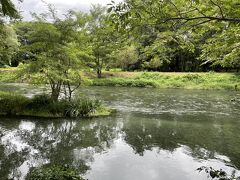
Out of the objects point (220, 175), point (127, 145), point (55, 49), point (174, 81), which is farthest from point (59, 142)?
point (174, 81)

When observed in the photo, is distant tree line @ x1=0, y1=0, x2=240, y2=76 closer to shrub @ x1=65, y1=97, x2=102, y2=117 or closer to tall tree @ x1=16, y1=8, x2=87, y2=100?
tall tree @ x1=16, y1=8, x2=87, y2=100

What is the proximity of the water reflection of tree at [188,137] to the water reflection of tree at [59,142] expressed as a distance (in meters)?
1.12

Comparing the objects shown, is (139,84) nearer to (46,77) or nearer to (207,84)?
(207,84)

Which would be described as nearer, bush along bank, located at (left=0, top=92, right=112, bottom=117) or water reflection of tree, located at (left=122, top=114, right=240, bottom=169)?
water reflection of tree, located at (left=122, top=114, right=240, bottom=169)

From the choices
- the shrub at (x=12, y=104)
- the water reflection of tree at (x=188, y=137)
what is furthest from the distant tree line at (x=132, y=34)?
the water reflection of tree at (x=188, y=137)

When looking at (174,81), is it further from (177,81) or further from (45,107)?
(45,107)

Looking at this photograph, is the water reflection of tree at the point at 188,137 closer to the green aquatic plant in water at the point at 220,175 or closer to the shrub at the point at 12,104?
the green aquatic plant in water at the point at 220,175

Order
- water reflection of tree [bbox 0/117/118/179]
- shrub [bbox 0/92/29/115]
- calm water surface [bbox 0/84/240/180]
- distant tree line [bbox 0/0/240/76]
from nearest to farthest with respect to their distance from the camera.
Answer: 1. distant tree line [bbox 0/0/240/76]
2. calm water surface [bbox 0/84/240/180]
3. water reflection of tree [bbox 0/117/118/179]
4. shrub [bbox 0/92/29/115]

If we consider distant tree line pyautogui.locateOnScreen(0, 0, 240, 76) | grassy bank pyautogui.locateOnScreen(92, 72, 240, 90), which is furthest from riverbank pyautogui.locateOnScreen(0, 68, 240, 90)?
distant tree line pyautogui.locateOnScreen(0, 0, 240, 76)

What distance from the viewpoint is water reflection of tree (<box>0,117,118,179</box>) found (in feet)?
31.9

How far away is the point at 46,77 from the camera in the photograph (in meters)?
17.3

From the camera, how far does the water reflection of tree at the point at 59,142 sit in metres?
9.72

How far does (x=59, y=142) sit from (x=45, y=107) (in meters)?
5.29

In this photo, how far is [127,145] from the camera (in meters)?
12.3
